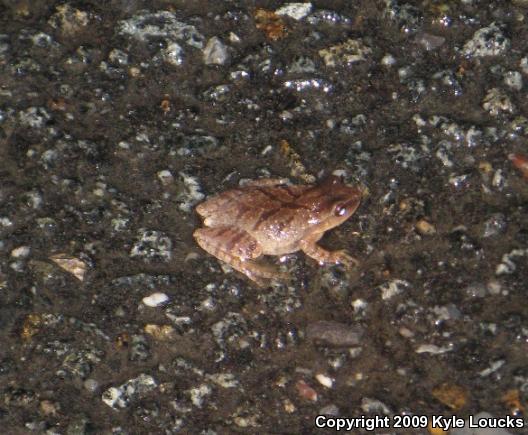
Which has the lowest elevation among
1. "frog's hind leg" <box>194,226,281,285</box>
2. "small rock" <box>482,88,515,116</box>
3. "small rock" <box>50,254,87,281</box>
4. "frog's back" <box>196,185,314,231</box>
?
"small rock" <box>50,254,87,281</box>

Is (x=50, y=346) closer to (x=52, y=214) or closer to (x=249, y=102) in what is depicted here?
(x=52, y=214)

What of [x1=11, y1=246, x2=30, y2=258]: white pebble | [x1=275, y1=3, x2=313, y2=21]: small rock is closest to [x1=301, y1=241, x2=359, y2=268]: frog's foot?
[x1=11, y1=246, x2=30, y2=258]: white pebble

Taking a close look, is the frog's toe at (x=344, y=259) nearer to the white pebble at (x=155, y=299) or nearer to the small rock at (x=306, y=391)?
the small rock at (x=306, y=391)

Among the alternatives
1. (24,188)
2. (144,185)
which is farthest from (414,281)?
(24,188)

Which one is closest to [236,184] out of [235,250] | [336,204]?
[235,250]

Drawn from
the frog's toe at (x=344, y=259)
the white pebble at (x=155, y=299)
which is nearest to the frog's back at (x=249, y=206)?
the frog's toe at (x=344, y=259)

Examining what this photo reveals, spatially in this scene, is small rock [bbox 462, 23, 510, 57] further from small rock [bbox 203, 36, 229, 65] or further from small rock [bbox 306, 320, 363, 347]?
small rock [bbox 306, 320, 363, 347]
